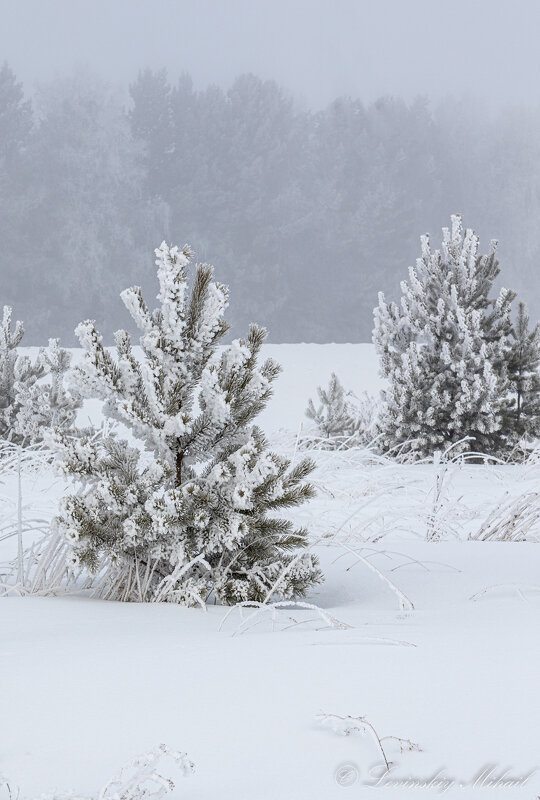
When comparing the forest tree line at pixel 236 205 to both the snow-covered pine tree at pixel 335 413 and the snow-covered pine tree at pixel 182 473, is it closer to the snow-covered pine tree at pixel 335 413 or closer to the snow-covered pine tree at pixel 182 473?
the snow-covered pine tree at pixel 335 413

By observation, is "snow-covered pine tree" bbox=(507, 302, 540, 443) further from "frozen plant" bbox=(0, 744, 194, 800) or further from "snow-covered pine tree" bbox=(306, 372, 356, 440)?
"frozen plant" bbox=(0, 744, 194, 800)

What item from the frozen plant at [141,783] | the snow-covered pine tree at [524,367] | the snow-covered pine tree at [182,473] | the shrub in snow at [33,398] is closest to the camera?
the frozen plant at [141,783]

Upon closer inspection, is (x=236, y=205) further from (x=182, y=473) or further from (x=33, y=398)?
(x=182, y=473)

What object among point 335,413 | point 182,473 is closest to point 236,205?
point 335,413

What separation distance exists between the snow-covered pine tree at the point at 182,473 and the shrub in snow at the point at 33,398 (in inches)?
266

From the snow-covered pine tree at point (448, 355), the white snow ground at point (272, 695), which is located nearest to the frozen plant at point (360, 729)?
the white snow ground at point (272, 695)

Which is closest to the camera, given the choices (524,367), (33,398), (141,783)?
(141,783)

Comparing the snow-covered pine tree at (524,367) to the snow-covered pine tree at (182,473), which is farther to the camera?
the snow-covered pine tree at (524,367)

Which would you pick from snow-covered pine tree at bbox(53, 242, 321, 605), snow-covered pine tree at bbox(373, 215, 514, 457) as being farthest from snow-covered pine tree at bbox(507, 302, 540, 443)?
snow-covered pine tree at bbox(53, 242, 321, 605)

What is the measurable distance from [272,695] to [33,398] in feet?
29.7

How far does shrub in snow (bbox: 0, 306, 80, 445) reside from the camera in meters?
9.84

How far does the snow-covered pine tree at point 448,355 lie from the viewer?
32.5 feet

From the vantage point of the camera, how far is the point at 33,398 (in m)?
9.98

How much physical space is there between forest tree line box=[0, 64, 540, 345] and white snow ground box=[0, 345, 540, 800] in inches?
1296
